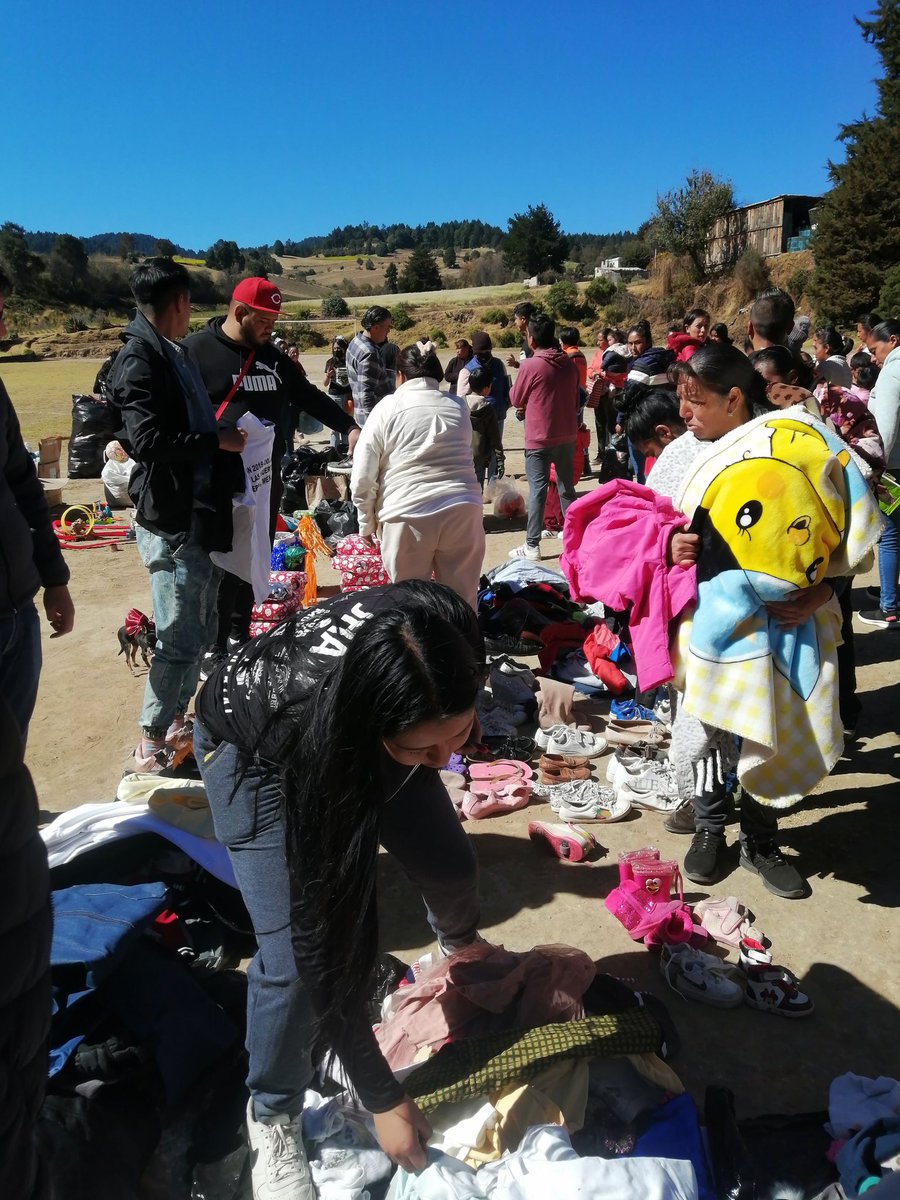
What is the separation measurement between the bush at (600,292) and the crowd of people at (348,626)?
112 ft

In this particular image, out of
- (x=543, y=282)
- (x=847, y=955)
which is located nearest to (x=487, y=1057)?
(x=847, y=955)

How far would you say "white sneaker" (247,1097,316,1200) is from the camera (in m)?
1.87

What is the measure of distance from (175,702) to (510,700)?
176cm

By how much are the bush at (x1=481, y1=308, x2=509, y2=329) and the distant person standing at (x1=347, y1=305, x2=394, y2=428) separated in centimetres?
3164

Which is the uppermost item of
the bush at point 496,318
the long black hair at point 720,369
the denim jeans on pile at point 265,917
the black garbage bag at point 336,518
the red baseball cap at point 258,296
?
the bush at point 496,318

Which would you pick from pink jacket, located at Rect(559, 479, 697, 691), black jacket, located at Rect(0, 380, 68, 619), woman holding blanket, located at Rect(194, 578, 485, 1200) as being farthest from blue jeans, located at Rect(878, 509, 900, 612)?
black jacket, located at Rect(0, 380, 68, 619)

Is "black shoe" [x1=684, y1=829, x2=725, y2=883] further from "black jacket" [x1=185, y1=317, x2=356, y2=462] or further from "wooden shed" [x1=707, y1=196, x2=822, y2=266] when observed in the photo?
"wooden shed" [x1=707, y1=196, x2=822, y2=266]

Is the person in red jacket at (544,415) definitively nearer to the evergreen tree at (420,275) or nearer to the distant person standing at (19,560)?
the distant person standing at (19,560)

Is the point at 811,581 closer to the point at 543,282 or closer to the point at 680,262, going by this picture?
the point at 680,262

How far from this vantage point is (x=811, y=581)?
2.69 m

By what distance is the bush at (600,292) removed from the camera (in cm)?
3759

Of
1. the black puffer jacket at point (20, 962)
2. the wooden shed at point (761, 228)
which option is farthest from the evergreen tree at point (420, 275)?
the black puffer jacket at point (20, 962)

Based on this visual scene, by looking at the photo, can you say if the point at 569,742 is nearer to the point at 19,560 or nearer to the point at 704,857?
the point at 704,857

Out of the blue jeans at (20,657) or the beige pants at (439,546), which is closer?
the blue jeans at (20,657)
